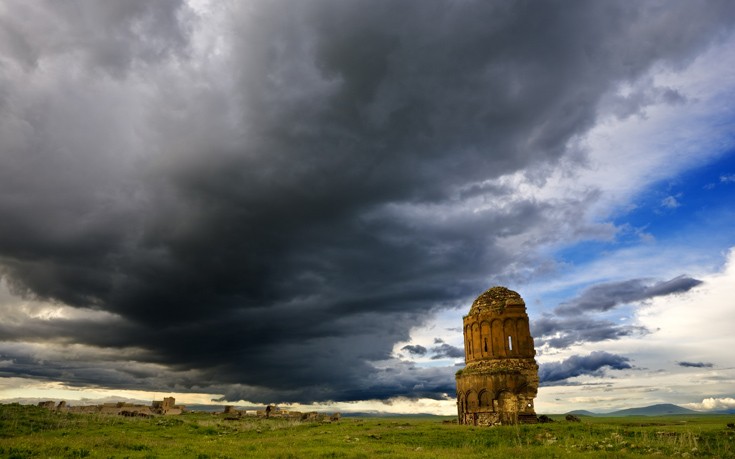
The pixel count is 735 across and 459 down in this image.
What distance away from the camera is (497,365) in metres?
48.5

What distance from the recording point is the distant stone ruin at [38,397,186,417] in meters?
52.0

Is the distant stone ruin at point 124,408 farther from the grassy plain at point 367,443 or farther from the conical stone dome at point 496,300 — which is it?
the conical stone dome at point 496,300

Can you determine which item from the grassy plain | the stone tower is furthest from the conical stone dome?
the grassy plain

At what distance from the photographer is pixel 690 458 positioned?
64.7ft

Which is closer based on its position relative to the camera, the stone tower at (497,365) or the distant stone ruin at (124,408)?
the stone tower at (497,365)

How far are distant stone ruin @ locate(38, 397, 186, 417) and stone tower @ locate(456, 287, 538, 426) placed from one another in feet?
124

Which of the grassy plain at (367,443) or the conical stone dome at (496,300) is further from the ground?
the conical stone dome at (496,300)

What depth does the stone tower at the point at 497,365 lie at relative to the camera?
152ft

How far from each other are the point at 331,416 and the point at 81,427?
3606 cm

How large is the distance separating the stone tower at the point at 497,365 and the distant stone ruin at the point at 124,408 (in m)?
37.9

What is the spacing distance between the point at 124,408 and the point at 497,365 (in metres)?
45.9

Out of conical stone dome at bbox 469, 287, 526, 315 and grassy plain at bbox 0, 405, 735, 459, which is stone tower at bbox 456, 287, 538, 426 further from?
grassy plain at bbox 0, 405, 735, 459

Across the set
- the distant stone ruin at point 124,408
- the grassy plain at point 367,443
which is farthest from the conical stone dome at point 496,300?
the distant stone ruin at point 124,408

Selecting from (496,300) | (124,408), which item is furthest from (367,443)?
(124,408)
